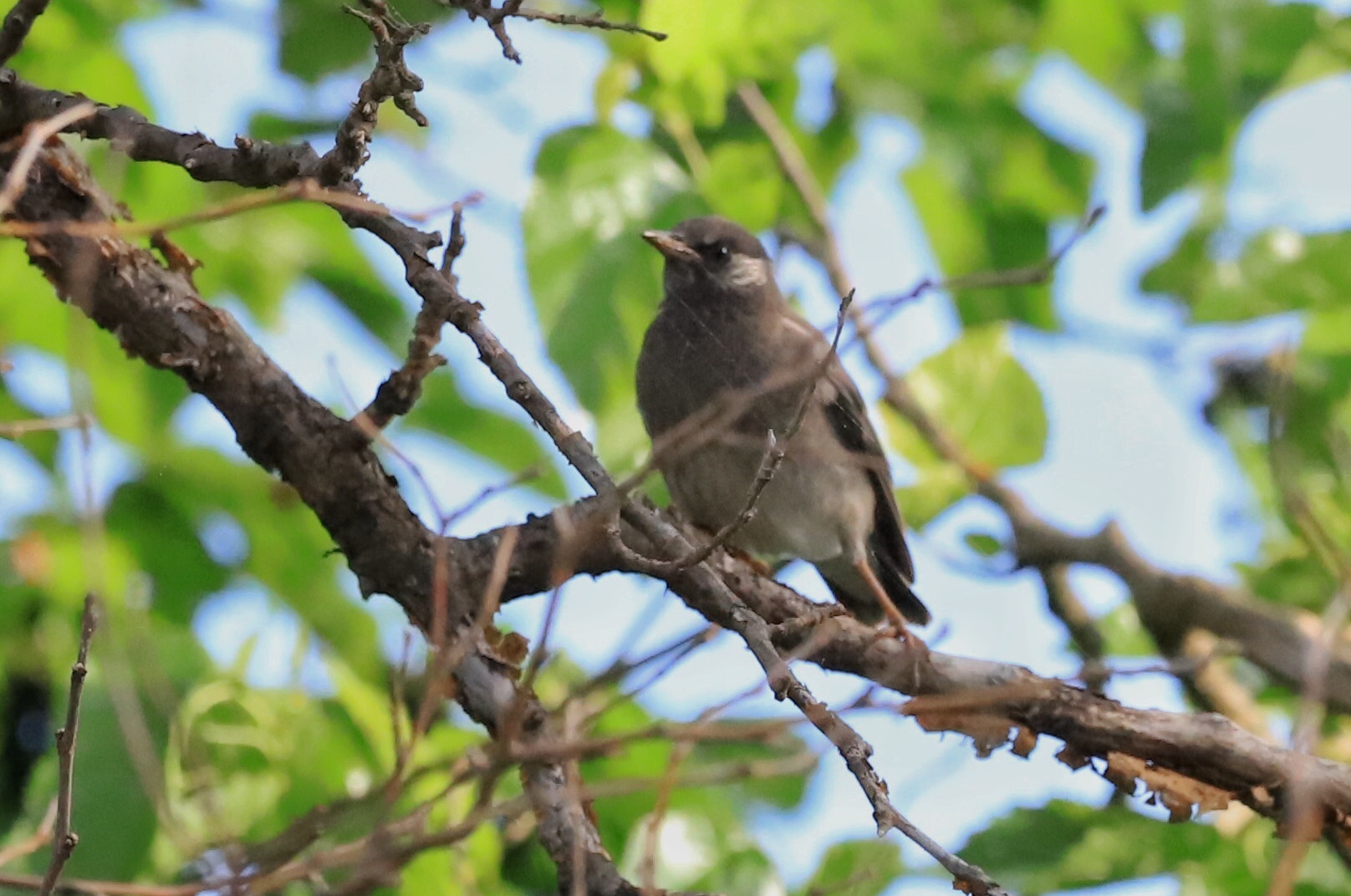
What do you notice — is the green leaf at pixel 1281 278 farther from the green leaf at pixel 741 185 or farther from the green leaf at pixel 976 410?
the green leaf at pixel 741 185

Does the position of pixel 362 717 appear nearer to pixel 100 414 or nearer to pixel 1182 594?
pixel 100 414

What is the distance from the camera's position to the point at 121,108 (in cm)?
288

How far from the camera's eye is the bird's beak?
4.92 meters

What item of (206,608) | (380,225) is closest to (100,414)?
(206,608)

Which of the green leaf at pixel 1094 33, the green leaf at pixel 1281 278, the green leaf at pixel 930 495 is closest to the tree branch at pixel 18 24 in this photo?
the green leaf at pixel 930 495

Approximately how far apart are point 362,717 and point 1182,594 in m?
2.92

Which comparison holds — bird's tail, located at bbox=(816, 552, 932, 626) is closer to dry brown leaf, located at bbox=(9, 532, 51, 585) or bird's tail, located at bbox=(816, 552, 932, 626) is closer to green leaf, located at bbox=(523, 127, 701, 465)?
green leaf, located at bbox=(523, 127, 701, 465)

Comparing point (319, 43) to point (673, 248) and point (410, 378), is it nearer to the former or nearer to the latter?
point (673, 248)

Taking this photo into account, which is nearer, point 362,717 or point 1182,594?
point 362,717

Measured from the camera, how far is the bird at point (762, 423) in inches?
197

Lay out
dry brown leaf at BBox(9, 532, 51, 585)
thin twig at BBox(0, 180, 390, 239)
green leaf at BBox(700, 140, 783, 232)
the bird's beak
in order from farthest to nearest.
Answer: dry brown leaf at BBox(9, 532, 51, 585)
the bird's beak
green leaf at BBox(700, 140, 783, 232)
thin twig at BBox(0, 180, 390, 239)

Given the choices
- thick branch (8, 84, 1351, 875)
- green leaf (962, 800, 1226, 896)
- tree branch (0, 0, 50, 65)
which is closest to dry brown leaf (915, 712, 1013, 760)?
thick branch (8, 84, 1351, 875)

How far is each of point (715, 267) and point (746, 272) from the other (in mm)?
130

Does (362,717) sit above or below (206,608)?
above
